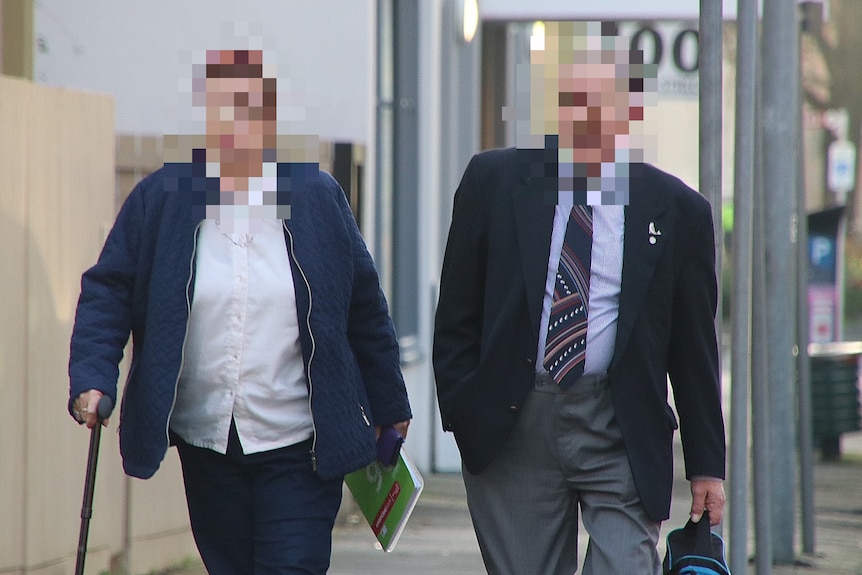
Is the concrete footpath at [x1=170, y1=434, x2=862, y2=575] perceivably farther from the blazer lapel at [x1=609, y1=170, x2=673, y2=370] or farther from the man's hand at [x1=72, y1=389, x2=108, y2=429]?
the blazer lapel at [x1=609, y1=170, x2=673, y2=370]

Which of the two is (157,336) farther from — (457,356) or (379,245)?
(379,245)

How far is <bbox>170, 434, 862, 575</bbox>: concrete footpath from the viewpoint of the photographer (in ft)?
22.4

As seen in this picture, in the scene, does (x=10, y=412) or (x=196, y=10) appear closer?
→ (x=10, y=412)

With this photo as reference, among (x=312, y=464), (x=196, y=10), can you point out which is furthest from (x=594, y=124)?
(x=196, y=10)

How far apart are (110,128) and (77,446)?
4.14 feet

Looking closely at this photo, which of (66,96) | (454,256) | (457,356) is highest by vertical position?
(66,96)

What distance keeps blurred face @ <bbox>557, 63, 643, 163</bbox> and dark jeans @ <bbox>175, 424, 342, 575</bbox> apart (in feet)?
3.59

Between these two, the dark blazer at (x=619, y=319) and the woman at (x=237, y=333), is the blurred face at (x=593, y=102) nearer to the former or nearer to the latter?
the dark blazer at (x=619, y=319)

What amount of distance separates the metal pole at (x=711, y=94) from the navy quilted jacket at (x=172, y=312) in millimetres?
1278

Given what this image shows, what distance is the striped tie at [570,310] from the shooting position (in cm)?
348

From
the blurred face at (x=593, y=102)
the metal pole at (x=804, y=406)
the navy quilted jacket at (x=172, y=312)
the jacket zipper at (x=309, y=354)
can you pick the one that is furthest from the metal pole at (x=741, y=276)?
the metal pole at (x=804, y=406)

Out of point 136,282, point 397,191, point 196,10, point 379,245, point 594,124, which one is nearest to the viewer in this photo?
point 594,124

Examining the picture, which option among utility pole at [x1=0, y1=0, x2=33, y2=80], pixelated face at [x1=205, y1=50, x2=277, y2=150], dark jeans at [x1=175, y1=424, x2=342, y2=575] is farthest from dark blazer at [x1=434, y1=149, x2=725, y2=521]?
utility pole at [x1=0, y1=0, x2=33, y2=80]

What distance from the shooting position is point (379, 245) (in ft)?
30.0
